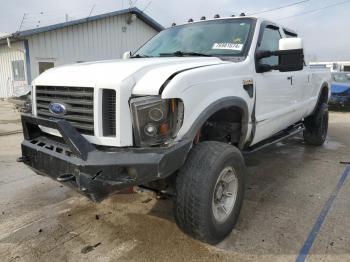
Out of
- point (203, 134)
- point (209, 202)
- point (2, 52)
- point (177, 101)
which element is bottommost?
point (209, 202)

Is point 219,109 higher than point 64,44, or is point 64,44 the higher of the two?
point 64,44

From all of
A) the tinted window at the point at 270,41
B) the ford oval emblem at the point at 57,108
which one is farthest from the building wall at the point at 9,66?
the ford oval emblem at the point at 57,108

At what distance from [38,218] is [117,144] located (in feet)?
5.52

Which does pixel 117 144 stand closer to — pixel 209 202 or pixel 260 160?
pixel 209 202

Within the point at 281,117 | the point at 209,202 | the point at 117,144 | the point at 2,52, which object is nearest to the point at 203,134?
the point at 209,202

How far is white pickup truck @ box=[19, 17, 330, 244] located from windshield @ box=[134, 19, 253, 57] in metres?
0.02

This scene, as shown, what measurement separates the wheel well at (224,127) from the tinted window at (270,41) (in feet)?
2.60

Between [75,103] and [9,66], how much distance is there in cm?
1442

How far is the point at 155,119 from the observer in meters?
2.53

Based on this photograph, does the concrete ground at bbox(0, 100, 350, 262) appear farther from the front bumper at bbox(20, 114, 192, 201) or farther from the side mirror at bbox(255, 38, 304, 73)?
the side mirror at bbox(255, 38, 304, 73)

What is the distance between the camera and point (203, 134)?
3.53 meters

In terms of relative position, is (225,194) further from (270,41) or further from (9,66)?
(9,66)

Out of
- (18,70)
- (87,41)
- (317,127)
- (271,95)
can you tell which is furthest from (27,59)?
(271,95)

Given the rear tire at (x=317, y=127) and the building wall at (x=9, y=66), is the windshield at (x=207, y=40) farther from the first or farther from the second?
the building wall at (x=9, y=66)
